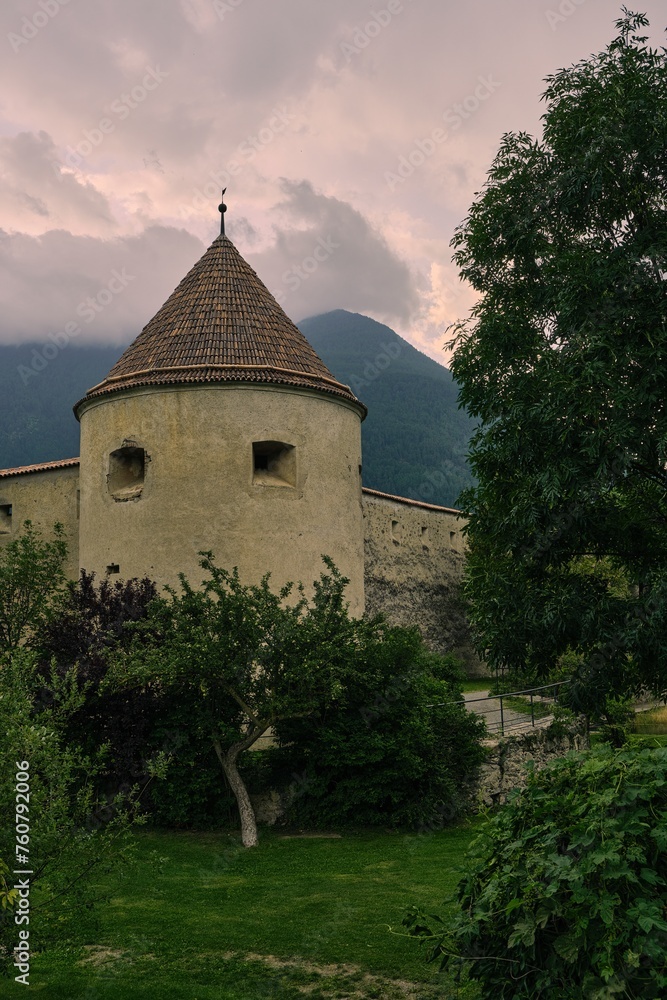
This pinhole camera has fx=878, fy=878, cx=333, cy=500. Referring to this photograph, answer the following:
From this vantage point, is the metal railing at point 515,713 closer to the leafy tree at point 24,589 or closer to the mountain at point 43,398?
the leafy tree at point 24,589

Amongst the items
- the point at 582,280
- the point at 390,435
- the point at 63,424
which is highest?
the point at 63,424

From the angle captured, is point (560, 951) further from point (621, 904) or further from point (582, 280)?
point (582, 280)

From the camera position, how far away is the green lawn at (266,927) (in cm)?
662

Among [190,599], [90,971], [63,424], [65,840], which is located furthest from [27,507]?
[63,424]

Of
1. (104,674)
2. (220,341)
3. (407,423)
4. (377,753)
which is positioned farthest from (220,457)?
(407,423)

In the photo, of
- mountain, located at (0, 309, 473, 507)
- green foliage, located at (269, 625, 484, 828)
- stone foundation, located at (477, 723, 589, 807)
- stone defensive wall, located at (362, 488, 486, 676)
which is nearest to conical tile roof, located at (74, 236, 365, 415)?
stone defensive wall, located at (362, 488, 486, 676)

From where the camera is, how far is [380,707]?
496 inches

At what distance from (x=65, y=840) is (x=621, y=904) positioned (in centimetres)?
333

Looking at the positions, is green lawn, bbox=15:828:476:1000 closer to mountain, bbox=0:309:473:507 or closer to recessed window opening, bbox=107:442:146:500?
recessed window opening, bbox=107:442:146:500

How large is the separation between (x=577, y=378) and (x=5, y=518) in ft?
50.9

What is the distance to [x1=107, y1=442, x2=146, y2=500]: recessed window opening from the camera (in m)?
16.6

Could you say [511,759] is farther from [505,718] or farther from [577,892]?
[577,892]

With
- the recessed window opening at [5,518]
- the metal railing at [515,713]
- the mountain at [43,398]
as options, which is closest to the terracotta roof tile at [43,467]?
the recessed window opening at [5,518]

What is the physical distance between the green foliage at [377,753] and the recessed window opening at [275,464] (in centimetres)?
446
